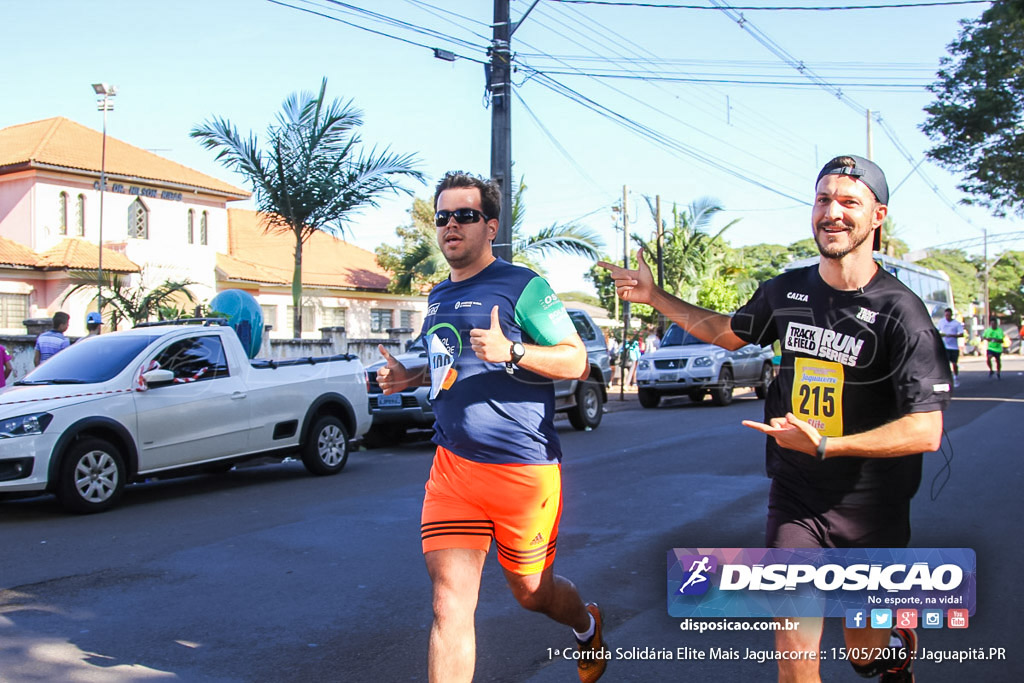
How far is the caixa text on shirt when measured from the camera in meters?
2.95

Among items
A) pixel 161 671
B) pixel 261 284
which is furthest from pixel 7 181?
pixel 161 671

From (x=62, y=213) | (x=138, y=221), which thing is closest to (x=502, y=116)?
(x=62, y=213)

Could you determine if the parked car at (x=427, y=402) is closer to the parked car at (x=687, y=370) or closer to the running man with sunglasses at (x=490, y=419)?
the parked car at (x=687, y=370)

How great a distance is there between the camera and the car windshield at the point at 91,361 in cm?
868

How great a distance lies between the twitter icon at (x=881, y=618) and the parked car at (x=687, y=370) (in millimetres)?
15366

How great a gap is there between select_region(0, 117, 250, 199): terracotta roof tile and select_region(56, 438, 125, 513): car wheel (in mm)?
24098

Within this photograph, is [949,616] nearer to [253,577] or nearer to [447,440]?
[447,440]

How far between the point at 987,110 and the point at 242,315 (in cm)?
1786

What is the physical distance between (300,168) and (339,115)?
1219 millimetres

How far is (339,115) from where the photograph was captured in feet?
57.4

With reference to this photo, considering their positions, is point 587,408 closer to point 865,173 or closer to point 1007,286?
point 865,173

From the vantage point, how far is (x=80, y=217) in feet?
99.9

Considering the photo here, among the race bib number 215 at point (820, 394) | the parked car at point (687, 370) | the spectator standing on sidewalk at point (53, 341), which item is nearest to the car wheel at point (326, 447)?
the spectator standing on sidewalk at point (53, 341)

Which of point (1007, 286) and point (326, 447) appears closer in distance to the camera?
point (326, 447)
